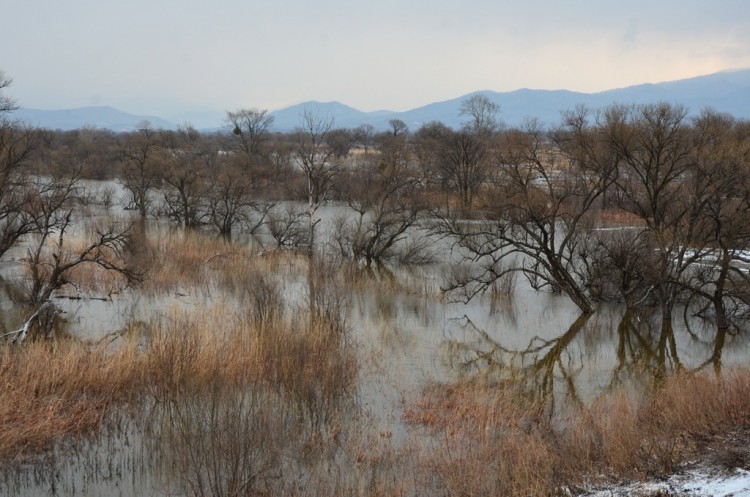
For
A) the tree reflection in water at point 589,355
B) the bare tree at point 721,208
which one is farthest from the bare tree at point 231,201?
the bare tree at point 721,208

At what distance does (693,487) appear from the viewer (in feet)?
22.4

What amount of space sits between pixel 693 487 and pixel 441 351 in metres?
8.92

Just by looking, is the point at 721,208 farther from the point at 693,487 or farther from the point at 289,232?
the point at 289,232

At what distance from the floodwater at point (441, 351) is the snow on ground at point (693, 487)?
3823 millimetres

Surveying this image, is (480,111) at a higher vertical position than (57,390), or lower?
higher

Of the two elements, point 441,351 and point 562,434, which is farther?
point 441,351

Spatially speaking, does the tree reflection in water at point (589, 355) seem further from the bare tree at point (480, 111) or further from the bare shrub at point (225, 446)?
the bare tree at point (480, 111)

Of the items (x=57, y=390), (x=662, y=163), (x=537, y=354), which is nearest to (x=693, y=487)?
(x=537, y=354)

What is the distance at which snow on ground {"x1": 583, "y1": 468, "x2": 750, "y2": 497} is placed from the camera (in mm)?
6613

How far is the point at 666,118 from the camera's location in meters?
19.5

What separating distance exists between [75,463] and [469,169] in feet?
145

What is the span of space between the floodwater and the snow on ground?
151 inches

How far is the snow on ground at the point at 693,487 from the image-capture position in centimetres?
661

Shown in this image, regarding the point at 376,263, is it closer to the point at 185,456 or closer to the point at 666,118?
the point at 666,118
